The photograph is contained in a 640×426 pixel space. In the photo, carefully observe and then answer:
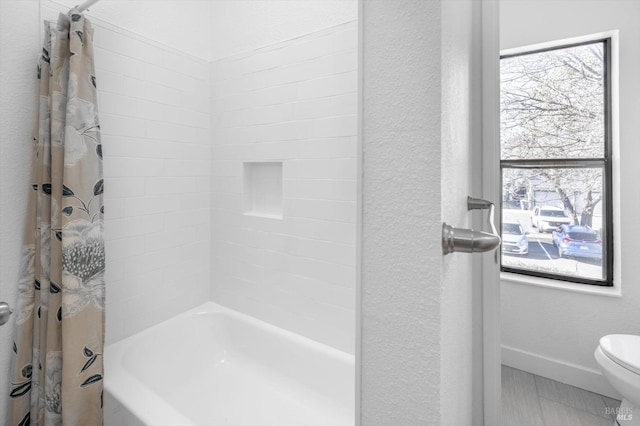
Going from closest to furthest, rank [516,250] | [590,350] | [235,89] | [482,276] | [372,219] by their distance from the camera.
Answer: [372,219]
[590,350]
[516,250]
[482,276]
[235,89]

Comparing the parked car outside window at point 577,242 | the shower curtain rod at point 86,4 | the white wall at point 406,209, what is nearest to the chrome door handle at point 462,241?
the white wall at point 406,209

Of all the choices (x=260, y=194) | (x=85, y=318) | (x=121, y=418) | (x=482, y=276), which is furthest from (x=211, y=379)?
(x=482, y=276)

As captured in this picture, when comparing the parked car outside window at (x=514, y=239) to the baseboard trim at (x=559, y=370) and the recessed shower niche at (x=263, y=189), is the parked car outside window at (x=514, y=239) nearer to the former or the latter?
the baseboard trim at (x=559, y=370)

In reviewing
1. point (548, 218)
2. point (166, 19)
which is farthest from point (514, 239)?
point (166, 19)

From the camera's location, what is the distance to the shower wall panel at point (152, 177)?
1591 mm

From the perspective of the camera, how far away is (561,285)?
792 millimetres

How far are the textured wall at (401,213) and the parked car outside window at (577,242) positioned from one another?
0.49m

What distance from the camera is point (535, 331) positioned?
33.3 inches

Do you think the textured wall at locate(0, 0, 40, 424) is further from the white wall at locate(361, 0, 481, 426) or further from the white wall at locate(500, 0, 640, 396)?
the white wall at locate(500, 0, 640, 396)

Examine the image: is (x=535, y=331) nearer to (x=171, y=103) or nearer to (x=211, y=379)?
(x=211, y=379)

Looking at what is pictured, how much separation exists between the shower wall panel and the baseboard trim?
1.70 metres

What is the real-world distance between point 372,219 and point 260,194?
4.87ft

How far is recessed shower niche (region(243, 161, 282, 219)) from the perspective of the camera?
185 centimetres

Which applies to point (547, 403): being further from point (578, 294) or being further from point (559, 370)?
point (578, 294)
